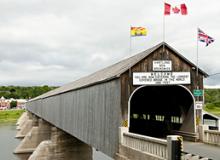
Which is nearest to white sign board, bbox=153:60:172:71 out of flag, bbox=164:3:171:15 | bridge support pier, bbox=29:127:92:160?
flag, bbox=164:3:171:15

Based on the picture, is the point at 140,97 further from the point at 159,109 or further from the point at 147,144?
the point at 147,144

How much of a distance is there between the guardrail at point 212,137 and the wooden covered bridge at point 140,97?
0.79 meters

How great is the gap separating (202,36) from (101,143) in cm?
726

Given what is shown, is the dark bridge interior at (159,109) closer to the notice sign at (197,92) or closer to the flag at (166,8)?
the notice sign at (197,92)

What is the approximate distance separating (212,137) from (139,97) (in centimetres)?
821

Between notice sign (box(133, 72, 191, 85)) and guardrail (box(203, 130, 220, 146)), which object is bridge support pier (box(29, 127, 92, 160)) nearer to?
guardrail (box(203, 130, 220, 146))

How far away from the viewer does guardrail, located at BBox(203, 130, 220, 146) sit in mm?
13094

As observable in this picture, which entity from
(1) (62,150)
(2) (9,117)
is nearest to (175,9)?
(1) (62,150)

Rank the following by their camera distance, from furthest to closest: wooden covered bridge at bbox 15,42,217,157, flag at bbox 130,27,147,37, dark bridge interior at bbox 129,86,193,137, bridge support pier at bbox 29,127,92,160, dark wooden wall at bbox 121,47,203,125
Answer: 1. bridge support pier at bbox 29,127,92,160
2. dark bridge interior at bbox 129,86,193,137
3. flag at bbox 130,27,147,37
4. wooden covered bridge at bbox 15,42,217,157
5. dark wooden wall at bbox 121,47,203,125

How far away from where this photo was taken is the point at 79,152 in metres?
29.0

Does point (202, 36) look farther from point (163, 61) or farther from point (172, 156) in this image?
point (172, 156)

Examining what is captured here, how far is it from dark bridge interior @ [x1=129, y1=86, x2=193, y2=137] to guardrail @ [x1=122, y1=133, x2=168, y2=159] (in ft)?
15.5

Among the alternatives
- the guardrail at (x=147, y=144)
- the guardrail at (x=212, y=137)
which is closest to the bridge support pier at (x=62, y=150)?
the guardrail at (x=212, y=137)

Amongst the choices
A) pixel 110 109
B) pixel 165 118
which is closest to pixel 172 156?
pixel 110 109
